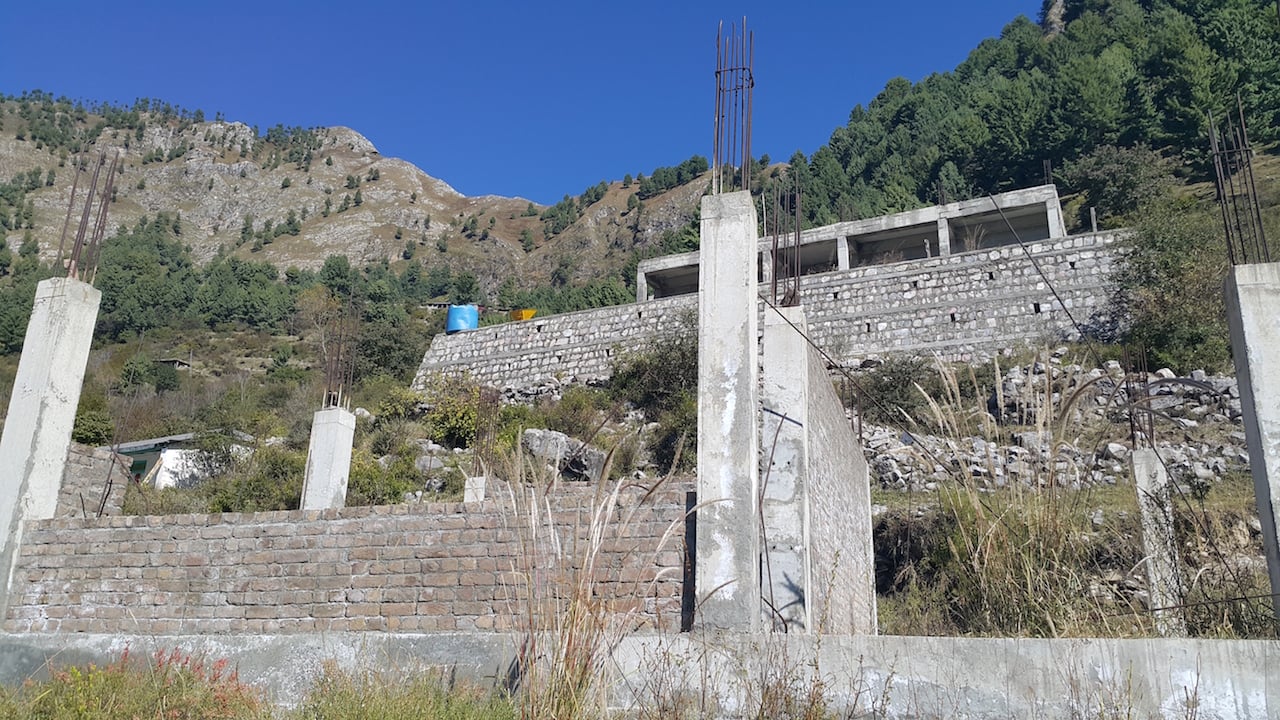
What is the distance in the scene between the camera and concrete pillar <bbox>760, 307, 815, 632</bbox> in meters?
7.51

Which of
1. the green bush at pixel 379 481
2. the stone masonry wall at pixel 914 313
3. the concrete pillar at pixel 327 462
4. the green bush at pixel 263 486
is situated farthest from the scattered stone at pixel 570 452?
the concrete pillar at pixel 327 462

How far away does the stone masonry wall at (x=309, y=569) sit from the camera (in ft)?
21.3

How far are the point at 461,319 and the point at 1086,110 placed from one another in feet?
97.9

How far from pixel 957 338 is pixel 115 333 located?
40810 mm

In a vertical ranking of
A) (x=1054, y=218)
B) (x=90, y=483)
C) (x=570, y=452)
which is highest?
(x=1054, y=218)

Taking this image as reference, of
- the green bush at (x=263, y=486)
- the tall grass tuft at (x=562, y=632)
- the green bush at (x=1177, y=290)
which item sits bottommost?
the tall grass tuft at (x=562, y=632)

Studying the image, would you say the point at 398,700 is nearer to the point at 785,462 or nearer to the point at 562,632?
the point at 562,632

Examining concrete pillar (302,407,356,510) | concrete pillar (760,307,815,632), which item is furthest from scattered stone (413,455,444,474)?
concrete pillar (760,307,815,632)

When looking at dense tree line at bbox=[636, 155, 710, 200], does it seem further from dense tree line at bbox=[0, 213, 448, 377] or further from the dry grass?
the dry grass

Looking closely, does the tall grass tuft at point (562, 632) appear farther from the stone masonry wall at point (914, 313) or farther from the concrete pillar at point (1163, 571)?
the stone masonry wall at point (914, 313)

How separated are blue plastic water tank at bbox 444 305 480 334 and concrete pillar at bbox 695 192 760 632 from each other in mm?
25063

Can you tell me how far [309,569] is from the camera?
7.23 meters

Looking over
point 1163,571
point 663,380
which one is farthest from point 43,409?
point 663,380

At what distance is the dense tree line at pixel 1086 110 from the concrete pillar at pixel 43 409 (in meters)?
36.2
